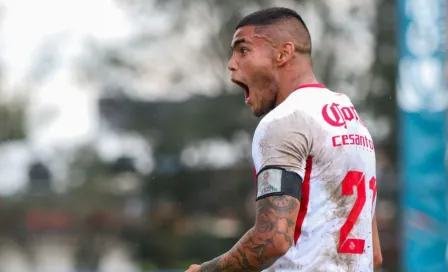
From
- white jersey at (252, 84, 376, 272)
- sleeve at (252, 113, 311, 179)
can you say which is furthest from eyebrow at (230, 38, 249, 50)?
sleeve at (252, 113, 311, 179)

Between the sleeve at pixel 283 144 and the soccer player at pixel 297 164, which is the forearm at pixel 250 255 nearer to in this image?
the soccer player at pixel 297 164

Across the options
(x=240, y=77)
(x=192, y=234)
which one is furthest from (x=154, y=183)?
(x=240, y=77)

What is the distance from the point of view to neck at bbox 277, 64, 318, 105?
381 cm

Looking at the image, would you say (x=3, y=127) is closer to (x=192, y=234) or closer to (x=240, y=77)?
(x=192, y=234)

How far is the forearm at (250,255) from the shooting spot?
3.45 m

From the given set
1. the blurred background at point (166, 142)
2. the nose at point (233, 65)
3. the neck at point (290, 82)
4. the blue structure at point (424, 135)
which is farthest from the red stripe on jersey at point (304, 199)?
the blurred background at point (166, 142)

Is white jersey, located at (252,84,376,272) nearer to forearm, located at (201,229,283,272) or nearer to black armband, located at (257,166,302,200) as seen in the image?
black armband, located at (257,166,302,200)

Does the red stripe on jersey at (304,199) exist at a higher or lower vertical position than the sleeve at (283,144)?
lower

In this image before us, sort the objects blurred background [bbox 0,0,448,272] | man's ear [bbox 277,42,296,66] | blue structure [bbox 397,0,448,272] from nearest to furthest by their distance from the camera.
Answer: man's ear [bbox 277,42,296,66]
blue structure [bbox 397,0,448,272]
blurred background [bbox 0,0,448,272]

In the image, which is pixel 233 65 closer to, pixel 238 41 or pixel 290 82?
pixel 238 41

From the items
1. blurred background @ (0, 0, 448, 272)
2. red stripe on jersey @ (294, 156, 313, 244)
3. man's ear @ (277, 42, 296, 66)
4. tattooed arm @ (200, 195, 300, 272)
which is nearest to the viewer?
tattooed arm @ (200, 195, 300, 272)

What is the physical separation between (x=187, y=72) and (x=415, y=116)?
1452 cm

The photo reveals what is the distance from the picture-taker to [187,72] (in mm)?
25344

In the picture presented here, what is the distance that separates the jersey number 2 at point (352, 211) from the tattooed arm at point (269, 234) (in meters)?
0.27
